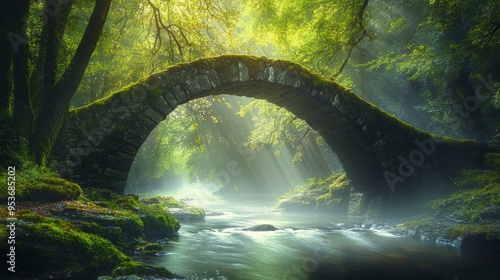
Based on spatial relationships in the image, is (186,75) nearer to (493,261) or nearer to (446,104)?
(493,261)

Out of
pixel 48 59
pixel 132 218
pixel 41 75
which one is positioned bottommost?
pixel 132 218

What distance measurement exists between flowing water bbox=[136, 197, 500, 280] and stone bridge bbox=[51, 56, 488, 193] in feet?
8.98

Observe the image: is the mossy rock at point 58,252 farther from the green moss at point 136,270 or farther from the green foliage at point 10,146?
the green foliage at point 10,146

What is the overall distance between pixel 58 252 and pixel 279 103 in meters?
8.82

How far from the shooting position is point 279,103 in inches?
480

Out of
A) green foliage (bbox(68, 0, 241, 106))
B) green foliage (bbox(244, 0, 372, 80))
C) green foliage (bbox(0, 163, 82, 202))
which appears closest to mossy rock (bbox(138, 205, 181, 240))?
green foliage (bbox(0, 163, 82, 202))

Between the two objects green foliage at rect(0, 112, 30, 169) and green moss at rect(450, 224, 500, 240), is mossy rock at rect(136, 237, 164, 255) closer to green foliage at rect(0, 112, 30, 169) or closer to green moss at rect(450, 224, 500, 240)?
green foliage at rect(0, 112, 30, 169)

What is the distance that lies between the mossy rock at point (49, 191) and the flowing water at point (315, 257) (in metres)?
1.90

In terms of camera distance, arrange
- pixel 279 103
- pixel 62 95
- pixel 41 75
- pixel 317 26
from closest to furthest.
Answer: pixel 62 95 → pixel 41 75 → pixel 279 103 → pixel 317 26

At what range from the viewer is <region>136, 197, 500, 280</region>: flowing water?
6.48m

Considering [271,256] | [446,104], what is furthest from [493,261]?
[446,104]

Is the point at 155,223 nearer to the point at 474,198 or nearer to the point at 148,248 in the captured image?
the point at 148,248

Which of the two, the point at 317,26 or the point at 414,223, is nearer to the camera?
the point at 414,223

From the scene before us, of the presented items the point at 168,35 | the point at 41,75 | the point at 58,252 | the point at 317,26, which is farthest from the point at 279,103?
the point at 58,252
